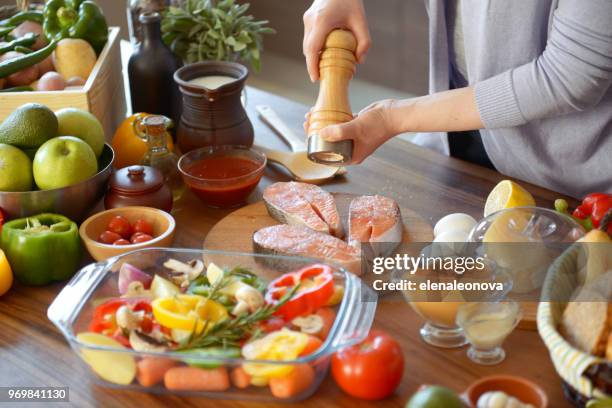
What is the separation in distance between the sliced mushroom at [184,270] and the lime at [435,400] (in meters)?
0.47

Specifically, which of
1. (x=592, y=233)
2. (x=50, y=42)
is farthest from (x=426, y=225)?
(x=50, y=42)

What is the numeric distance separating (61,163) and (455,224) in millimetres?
775

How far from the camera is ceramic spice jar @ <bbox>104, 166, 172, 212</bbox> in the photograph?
1634 mm

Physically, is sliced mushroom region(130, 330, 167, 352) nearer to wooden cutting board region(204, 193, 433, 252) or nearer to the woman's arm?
wooden cutting board region(204, 193, 433, 252)

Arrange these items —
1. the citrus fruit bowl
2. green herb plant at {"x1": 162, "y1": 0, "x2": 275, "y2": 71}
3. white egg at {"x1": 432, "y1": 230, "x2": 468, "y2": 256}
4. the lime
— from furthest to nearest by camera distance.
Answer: green herb plant at {"x1": 162, "y1": 0, "x2": 275, "y2": 71}
the citrus fruit bowl
white egg at {"x1": 432, "y1": 230, "x2": 468, "y2": 256}
the lime

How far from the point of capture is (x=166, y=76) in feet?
6.54

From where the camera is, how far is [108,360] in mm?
1168

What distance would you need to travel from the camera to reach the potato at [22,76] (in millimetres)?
1938

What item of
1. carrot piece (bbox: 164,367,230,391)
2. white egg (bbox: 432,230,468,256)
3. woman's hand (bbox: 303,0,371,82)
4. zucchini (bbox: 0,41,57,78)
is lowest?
carrot piece (bbox: 164,367,230,391)

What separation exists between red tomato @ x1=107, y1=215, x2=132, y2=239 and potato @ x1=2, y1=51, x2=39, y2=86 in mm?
572

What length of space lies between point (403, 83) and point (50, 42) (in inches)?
111

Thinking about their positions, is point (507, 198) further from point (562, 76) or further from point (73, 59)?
point (73, 59)

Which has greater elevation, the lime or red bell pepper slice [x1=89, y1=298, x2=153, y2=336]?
the lime

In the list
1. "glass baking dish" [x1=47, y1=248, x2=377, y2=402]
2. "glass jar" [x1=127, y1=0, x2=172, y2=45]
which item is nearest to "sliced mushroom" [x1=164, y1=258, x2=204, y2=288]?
"glass baking dish" [x1=47, y1=248, x2=377, y2=402]
